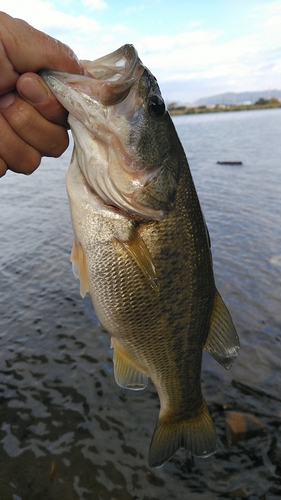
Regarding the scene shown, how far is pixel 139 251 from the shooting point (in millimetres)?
2188

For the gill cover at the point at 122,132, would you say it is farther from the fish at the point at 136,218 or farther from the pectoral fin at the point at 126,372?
the pectoral fin at the point at 126,372

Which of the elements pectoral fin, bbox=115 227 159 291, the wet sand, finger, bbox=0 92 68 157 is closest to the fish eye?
finger, bbox=0 92 68 157

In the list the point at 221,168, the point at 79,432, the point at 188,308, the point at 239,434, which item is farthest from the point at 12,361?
the point at 221,168

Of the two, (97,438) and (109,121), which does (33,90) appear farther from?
(97,438)

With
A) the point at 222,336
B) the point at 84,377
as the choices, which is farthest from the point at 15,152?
the point at 84,377

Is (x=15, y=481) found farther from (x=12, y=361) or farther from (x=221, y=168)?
(x=221, y=168)

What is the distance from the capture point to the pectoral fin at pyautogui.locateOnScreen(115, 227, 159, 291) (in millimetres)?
2188

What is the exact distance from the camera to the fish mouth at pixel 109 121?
2006 millimetres

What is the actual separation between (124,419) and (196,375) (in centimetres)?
219

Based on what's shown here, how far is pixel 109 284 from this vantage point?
91.4 inches

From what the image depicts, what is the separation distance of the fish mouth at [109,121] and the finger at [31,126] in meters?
0.21

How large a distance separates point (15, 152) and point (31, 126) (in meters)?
0.20

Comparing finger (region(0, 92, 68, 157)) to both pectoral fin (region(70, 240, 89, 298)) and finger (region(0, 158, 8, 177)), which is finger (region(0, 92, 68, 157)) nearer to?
finger (region(0, 158, 8, 177))

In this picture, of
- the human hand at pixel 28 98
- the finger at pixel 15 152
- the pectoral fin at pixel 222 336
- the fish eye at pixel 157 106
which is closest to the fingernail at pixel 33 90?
the human hand at pixel 28 98
